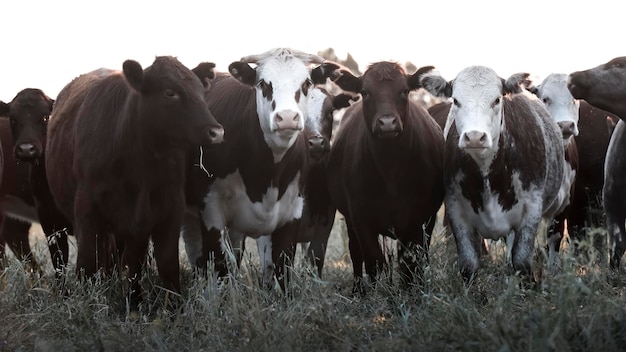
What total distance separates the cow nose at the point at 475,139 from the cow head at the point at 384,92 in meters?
0.63

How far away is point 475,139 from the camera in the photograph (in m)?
6.55

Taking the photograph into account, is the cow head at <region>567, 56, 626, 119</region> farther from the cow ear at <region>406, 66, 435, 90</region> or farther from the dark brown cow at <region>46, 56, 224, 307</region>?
the dark brown cow at <region>46, 56, 224, 307</region>

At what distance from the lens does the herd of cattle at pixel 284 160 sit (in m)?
6.62

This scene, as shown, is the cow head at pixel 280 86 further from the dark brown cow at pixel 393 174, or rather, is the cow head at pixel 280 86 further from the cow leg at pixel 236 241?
the cow leg at pixel 236 241

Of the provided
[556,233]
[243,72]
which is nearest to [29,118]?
[243,72]

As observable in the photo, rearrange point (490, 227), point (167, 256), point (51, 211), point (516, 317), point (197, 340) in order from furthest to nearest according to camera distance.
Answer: point (51, 211)
point (490, 227)
point (167, 256)
point (197, 340)
point (516, 317)

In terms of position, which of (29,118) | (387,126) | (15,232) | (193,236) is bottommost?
(15,232)

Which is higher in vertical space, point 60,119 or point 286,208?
point 60,119

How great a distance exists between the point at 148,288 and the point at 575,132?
423 cm

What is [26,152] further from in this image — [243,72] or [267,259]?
[267,259]

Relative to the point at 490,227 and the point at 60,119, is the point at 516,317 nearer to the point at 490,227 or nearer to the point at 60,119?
the point at 490,227

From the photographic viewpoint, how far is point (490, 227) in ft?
23.8

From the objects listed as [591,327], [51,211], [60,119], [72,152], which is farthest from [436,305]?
[51,211]

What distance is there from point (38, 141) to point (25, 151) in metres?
0.27
